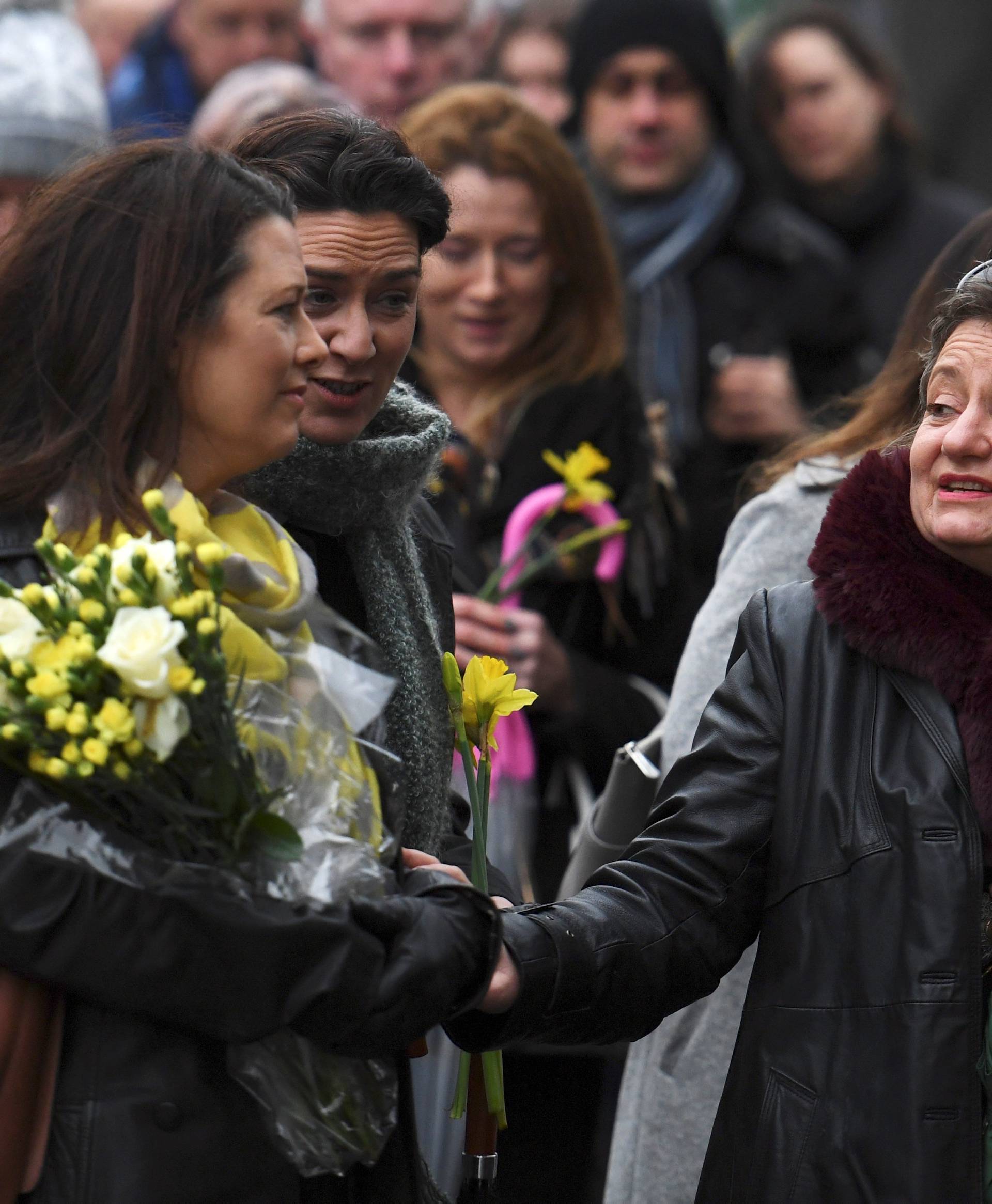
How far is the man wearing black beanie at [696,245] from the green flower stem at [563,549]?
945 millimetres

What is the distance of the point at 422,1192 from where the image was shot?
2.31m

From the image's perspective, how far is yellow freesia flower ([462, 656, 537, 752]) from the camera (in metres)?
2.37

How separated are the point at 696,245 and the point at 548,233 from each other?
1.01 metres

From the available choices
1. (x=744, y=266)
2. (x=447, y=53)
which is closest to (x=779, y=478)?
(x=744, y=266)

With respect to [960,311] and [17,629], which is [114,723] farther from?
[960,311]

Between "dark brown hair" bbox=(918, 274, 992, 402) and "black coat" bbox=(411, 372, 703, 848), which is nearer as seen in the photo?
"dark brown hair" bbox=(918, 274, 992, 402)

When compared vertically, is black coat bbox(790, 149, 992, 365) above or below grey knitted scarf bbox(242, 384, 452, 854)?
above

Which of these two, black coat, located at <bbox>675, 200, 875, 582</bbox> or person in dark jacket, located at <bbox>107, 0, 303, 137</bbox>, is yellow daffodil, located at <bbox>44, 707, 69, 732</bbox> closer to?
black coat, located at <bbox>675, 200, 875, 582</bbox>

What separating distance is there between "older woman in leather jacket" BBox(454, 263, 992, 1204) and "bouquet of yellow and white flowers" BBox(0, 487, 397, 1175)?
13.4 inches

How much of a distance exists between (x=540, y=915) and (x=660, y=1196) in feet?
3.03

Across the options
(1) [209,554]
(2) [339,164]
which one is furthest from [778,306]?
(1) [209,554]

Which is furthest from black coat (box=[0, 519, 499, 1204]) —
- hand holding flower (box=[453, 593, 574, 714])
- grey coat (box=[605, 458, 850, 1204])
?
hand holding flower (box=[453, 593, 574, 714])

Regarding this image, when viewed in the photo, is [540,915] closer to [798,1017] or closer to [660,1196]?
[798,1017]

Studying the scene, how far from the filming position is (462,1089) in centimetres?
239
